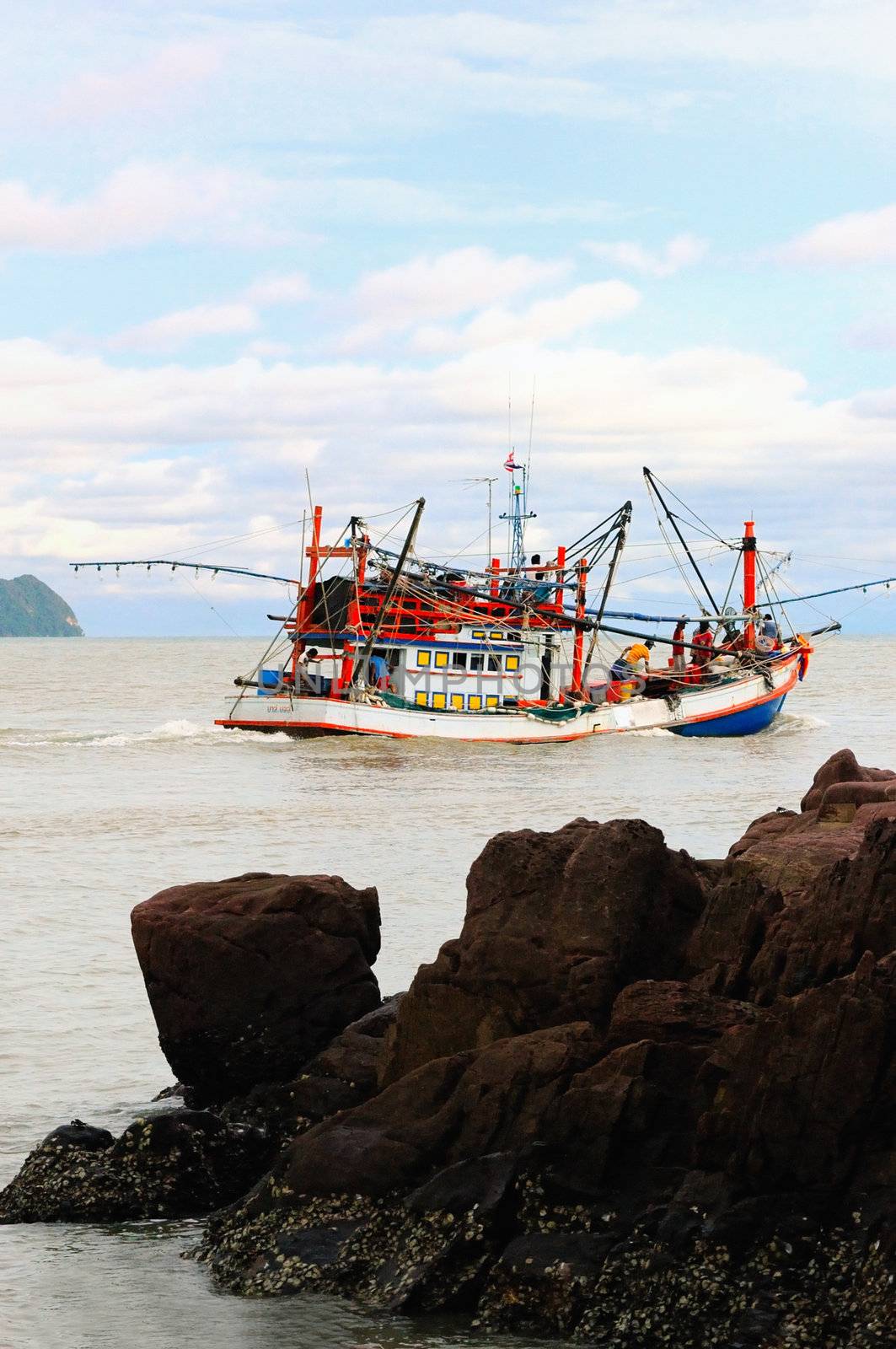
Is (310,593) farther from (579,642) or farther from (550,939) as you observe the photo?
(550,939)

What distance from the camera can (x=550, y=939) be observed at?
1029 cm

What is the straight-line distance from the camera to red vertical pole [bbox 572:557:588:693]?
50.5m

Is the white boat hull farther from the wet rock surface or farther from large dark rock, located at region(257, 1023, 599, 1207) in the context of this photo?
large dark rock, located at region(257, 1023, 599, 1207)

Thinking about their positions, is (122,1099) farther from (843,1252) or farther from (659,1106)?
(843,1252)

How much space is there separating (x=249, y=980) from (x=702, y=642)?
157 feet

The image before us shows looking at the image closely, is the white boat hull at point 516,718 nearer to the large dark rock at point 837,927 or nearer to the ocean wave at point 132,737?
the ocean wave at point 132,737

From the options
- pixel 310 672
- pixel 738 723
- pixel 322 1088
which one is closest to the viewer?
pixel 322 1088

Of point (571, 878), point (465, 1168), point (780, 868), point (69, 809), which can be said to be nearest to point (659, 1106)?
point (465, 1168)

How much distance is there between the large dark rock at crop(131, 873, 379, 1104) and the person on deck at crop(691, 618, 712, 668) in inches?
1766

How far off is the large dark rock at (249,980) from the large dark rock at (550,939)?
3.58 ft

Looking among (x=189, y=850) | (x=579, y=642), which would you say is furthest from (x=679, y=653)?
(x=189, y=850)

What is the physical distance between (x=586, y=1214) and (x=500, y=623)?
129ft

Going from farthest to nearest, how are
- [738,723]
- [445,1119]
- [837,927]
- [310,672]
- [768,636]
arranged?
[768,636] → [738,723] → [310,672] → [837,927] → [445,1119]

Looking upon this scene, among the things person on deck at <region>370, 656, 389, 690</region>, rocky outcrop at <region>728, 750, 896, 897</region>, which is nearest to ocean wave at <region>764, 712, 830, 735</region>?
person on deck at <region>370, 656, 389, 690</region>
